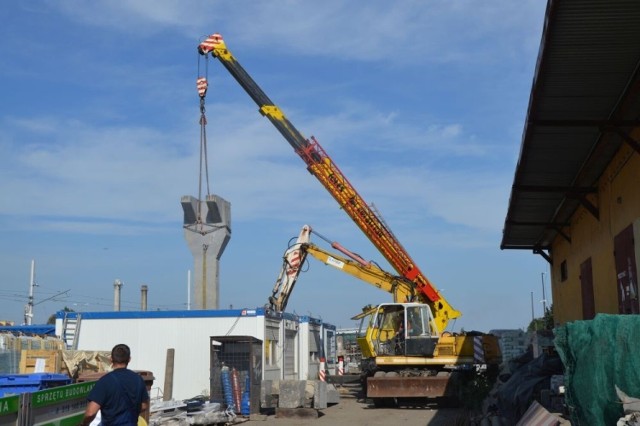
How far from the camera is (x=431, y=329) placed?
24344 millimetres

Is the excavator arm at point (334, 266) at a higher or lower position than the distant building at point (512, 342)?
higher

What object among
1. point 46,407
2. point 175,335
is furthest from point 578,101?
point 175,335

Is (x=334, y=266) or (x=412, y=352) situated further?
(x=334, y=266)

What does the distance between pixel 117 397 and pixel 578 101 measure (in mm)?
6259

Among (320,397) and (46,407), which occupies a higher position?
(46,407)

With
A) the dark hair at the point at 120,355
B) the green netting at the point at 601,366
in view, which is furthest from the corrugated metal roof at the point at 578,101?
the dark hair at the point at 120,355

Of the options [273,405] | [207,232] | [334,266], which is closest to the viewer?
[273,405]

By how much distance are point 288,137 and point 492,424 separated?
16.9 meters

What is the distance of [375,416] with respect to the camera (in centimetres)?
1995

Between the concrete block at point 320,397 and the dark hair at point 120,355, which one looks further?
Result: the concrete block at point 320,397

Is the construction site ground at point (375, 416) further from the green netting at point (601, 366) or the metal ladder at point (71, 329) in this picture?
the green netting at point (601, 366)

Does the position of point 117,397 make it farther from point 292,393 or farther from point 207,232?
point 207,232

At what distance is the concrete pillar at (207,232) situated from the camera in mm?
26141

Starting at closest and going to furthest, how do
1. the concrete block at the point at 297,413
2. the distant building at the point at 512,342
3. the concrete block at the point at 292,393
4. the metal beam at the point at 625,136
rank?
1. the metal beam at the point at 625,136
2. the concrete block at the point at 297,413
3. the concrete block at the point at 292,393
4. the distant building at the point at 512,342
